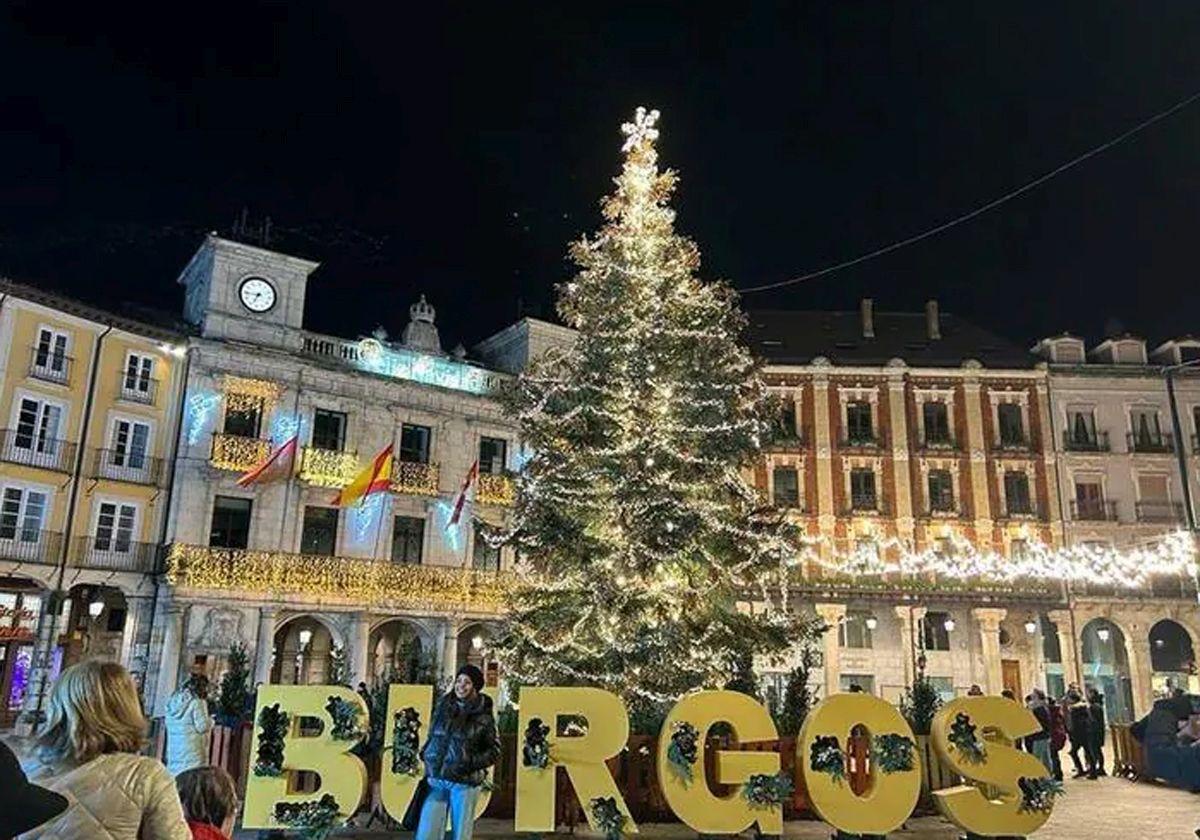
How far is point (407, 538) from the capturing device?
3077 cm

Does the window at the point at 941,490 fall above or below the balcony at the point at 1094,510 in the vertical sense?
above

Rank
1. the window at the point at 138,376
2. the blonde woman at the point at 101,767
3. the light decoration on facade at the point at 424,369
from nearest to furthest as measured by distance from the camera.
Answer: the blonde woman at the point at 101,767 → the window at the point at 138,376 → the light decoration on facade at the point at 424,369

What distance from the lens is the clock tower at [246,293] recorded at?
28484 mm

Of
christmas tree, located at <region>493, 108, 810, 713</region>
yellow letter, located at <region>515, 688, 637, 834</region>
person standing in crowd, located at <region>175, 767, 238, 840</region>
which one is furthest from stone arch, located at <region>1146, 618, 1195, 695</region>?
person standing in crowd, located at <region>175, 767, 238, 840</region>

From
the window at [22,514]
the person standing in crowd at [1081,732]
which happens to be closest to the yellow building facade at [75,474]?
the window at [22,514]

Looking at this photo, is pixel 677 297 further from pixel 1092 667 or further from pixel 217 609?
pixel 1092 667

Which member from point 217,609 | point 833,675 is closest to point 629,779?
point 217,609

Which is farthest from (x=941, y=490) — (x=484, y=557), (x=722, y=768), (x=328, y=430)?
(x=722, y=768)

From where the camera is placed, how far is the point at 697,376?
15.5m

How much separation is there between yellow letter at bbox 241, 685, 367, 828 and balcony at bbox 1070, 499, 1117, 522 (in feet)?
124

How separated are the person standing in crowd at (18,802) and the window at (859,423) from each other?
40222 mm

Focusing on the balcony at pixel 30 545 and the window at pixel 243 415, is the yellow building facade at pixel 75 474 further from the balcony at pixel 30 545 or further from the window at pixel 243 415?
the window at pixel 243 415

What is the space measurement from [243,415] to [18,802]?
27747 millimetres

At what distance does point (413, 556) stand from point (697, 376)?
18.1m
